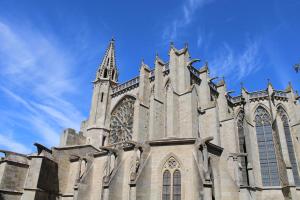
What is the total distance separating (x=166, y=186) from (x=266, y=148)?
15469 millimetres

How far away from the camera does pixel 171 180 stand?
495 inches

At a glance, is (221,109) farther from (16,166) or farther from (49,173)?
(16,166)

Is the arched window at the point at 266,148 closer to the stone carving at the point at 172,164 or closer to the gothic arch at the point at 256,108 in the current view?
the gothic arch at the point at 256,108

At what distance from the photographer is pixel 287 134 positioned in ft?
79.9

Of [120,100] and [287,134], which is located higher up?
[120,100]

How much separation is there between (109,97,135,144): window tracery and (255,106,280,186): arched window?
12.3m

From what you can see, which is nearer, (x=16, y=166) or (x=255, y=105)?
(x=16, y=166)

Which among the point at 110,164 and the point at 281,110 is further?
the point at 281,110

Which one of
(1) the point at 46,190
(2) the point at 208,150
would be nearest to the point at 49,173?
(1) the point at 46,190

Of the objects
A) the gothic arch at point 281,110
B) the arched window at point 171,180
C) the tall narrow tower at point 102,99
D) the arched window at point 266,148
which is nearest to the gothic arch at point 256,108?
the arched window at point 266,148

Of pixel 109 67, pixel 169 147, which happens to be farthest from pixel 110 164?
pixel 109 67

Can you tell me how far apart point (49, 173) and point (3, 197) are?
302 cm

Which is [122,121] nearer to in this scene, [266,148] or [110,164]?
[110,164]

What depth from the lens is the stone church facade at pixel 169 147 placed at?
1282 centimetres
